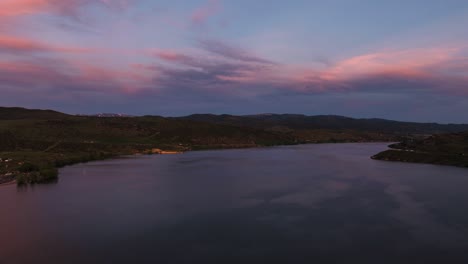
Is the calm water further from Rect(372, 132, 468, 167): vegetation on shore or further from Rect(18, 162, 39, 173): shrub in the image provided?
Rect(372, 132, 468, 167): vegetation on shore

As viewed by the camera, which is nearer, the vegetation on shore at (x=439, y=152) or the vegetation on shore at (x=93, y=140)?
the vegetation on shore at (x=93, y=140)

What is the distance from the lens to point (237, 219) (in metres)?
32.5

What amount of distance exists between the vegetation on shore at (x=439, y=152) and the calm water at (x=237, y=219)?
50.9 feet

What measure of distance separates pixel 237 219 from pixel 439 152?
62.6m

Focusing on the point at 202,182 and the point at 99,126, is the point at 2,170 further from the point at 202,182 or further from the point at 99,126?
the point at 99,126

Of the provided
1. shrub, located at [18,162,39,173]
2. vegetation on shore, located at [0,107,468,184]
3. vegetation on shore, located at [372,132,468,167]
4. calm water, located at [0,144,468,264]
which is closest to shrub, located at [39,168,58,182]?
vegetation on shore, located at [0,107,468,184]

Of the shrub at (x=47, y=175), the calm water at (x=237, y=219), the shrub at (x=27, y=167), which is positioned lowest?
the calm water at (x=237, y=219)

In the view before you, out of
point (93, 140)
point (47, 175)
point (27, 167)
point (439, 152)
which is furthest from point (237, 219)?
point (93, 140)

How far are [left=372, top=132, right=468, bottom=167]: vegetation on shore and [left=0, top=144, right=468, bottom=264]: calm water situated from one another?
15.5 metres

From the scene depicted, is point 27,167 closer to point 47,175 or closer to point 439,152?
point 47,175

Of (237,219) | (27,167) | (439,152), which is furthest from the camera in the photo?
(439,152)

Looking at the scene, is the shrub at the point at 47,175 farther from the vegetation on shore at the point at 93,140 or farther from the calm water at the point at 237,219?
the calm water at the point at 237,219

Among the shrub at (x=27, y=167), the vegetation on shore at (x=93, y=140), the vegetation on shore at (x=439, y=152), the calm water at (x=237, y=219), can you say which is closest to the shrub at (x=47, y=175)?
the vegetation on shore at (x=93, y=140)

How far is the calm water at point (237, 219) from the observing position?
2459 centimetres
